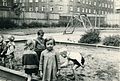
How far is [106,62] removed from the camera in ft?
42.3

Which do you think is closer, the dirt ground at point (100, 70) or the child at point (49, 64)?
the child at point (49, 64)

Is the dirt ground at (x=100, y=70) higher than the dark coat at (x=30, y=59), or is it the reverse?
the dark coat at (x=30, y=59)

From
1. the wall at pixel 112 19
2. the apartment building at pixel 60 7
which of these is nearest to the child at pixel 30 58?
the wall at pixel 112 19

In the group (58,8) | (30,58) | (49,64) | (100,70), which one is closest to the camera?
(49,64)

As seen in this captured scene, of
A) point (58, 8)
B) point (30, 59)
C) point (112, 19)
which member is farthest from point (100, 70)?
point (58, 8)

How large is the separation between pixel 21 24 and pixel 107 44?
75.5 feet

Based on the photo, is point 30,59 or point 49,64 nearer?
point 49,64

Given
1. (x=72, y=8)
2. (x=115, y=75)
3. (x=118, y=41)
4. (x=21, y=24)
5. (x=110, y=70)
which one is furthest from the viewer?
(x=72, y=8)

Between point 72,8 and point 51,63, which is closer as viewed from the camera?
point 51,63

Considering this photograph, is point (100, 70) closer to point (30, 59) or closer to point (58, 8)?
point (30, 59)

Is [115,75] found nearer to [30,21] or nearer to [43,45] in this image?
[43,45]

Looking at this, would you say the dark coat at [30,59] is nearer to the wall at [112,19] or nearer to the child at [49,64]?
the child at [49,64]

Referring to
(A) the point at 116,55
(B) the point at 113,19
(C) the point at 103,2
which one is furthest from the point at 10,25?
(C) the point at 103,2

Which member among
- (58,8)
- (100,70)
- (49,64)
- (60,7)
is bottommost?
(100,70)
